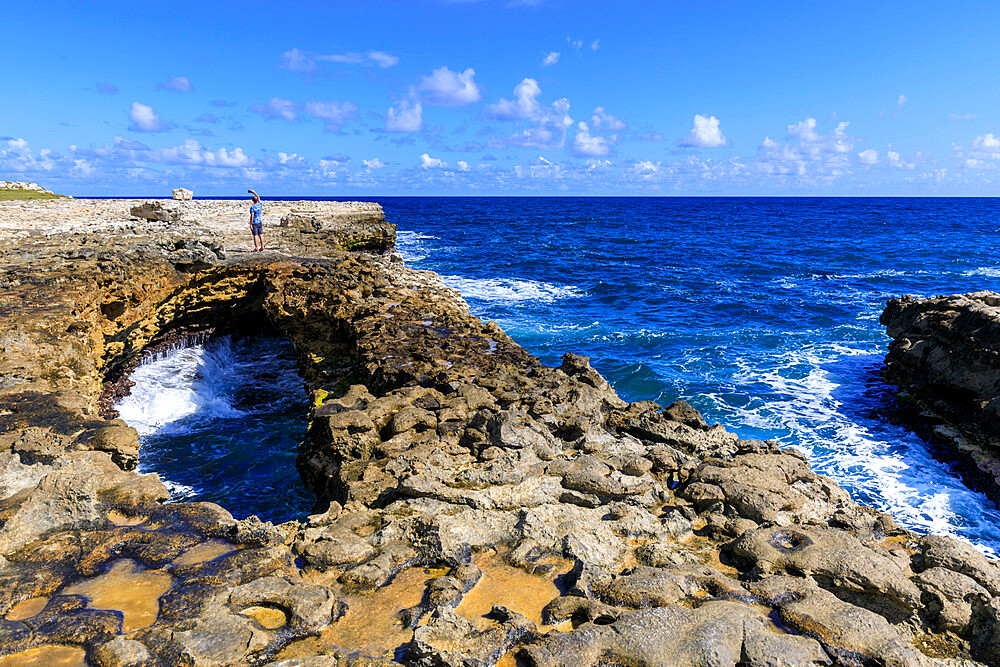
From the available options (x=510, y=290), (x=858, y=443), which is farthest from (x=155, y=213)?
(x=858, y=443)

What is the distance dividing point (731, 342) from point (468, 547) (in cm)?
1853

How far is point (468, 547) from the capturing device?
5.99 m

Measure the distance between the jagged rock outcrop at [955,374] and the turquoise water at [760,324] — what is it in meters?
0.58

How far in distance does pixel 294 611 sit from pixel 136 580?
1.65m

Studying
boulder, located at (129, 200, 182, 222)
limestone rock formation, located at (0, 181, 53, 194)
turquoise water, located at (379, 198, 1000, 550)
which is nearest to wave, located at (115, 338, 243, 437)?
turquoise water, located at (379, 198, 1000, 550)

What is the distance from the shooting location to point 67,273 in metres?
13.5

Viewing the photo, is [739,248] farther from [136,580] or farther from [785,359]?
[136,580]

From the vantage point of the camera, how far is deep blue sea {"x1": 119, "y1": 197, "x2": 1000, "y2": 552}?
11719 millimetres

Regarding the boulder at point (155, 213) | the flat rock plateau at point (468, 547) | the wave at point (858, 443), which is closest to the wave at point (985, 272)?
the wave at point (858, 443)

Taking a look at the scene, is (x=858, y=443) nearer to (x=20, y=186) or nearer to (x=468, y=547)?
(x=468, y=547)

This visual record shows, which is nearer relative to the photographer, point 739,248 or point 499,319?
point 499,319

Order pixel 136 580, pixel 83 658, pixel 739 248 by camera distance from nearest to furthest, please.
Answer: pixel 83 658
pixel 136 580
pixel 739 248

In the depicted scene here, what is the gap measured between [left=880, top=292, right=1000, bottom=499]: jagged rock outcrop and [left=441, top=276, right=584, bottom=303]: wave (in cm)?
1570

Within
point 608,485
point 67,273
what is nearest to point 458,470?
point 608,485
